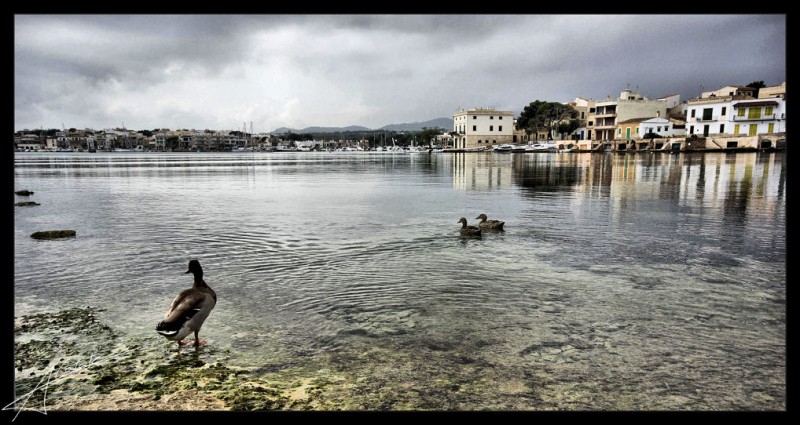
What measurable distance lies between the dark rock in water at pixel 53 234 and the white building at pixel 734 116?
86596 millimetres

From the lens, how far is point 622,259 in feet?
34.3

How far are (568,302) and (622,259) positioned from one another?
352cm

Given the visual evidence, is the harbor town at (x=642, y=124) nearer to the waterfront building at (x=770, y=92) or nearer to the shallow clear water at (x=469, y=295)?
the waterfront building at (x=770, y=92)

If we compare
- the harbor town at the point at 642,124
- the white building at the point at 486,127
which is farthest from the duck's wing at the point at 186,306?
the white building at the point at 486,127

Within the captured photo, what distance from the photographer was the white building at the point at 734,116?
74938mm

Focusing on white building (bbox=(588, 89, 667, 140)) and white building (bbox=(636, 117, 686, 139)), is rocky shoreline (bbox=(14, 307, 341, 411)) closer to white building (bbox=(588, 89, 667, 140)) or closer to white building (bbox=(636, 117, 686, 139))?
white building (bbox=(636, 117, 686, 139))

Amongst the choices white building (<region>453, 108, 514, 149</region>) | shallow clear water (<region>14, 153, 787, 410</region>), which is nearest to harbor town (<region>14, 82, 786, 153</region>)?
white building (<region>453, 108, 514, 149</region>)

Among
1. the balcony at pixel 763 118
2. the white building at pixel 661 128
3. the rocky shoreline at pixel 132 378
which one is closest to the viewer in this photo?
the rocky shoreline at pixel 132 378

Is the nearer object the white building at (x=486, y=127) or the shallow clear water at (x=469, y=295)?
the shallow clear water at (x=469, y=295)

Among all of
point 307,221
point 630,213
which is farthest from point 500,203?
point 307,221

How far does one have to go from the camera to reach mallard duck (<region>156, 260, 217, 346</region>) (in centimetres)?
568

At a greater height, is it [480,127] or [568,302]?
[480,127]

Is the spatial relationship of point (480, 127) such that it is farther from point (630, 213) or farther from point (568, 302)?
point (568, 302)

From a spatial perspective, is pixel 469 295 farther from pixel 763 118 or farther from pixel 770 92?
pixel 770 92
